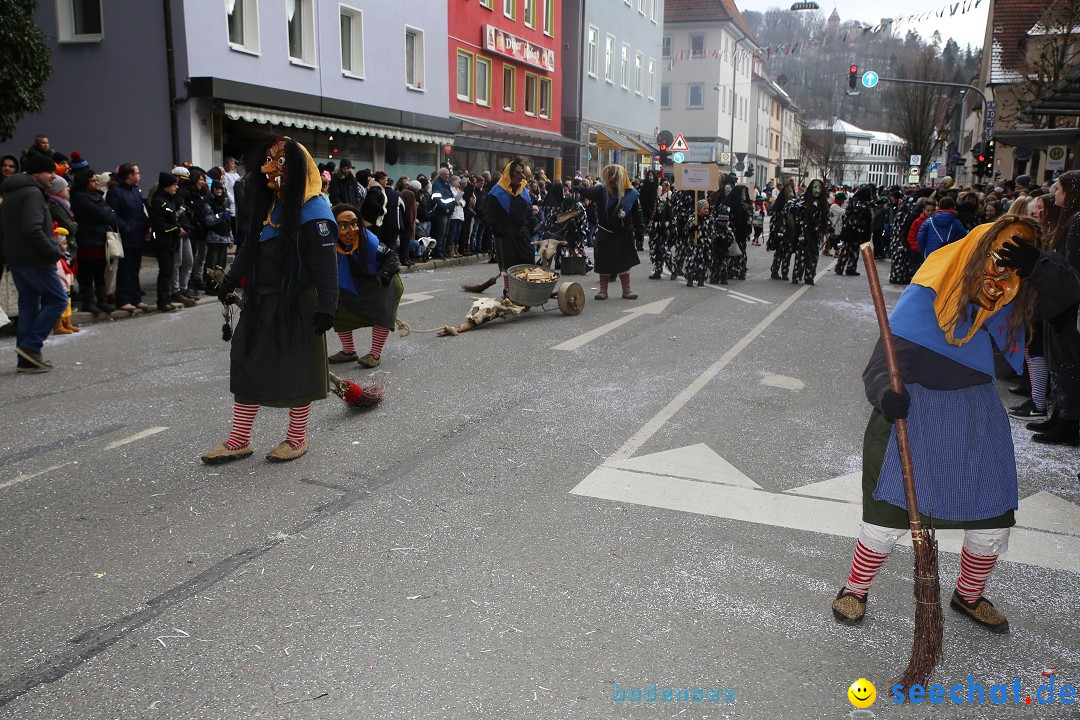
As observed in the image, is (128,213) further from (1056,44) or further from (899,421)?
(1056,44)

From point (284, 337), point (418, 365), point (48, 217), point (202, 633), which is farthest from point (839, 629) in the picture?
point (48, 217)

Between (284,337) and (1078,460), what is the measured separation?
5171mm

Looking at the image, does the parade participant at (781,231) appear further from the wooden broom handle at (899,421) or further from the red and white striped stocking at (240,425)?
the wooden broom handle at (899,421)

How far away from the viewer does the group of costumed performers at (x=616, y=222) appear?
12594mm

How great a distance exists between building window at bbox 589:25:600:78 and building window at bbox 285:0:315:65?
65.8 feet

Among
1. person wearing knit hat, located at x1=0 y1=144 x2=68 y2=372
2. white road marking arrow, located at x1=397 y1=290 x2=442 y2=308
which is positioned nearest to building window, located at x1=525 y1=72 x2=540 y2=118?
white road marking arrow, located at x1=397 y1=290 x2=442 y2=308

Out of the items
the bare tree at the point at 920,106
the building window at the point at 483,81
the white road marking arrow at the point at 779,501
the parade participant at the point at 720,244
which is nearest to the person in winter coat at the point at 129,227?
the white road marking arrow at the point at 779,501

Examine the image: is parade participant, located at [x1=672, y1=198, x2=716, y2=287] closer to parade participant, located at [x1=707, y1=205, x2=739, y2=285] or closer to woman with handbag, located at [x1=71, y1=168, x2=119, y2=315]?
parade participant, located at [x1=707, y1=205, x2=739, y2=285]

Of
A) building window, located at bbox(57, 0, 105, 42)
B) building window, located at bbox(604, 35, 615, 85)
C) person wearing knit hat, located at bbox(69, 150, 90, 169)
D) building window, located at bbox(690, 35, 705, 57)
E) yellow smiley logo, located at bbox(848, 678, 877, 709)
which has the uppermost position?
building window, located at bbox(690, 35, 705, 57)

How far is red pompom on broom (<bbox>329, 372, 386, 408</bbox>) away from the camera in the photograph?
6504 mm

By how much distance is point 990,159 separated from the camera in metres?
28.5

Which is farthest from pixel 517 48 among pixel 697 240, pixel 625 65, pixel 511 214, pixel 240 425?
pixel 240 425

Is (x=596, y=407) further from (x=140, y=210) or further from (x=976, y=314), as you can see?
(x=140, y=210)

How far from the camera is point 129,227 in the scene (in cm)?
1116
